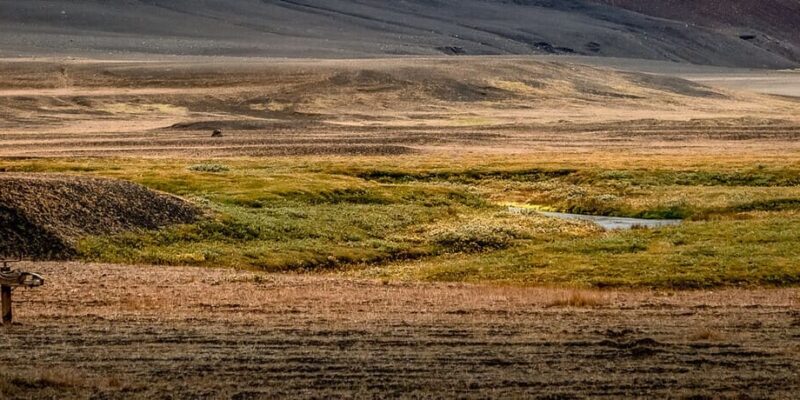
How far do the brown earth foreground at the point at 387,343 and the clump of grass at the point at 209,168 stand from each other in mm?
30973

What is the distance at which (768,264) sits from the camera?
119 ft

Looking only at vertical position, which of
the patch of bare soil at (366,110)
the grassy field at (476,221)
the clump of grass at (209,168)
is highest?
the grassy field at (476,221)

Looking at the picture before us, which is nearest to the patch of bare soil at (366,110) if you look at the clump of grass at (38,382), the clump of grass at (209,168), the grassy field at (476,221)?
the clump of grass at (209,168)

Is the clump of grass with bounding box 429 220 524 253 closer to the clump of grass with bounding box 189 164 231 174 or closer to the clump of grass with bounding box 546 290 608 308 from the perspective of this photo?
the clump of grass with bounding box 546 290 608 308

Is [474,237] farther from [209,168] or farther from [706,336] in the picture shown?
[209,168]

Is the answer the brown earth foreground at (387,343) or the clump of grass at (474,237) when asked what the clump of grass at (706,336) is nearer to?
the brown earth foreground at (387,343)

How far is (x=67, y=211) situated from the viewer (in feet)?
126

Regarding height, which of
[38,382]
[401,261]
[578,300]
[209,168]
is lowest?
[209,168]

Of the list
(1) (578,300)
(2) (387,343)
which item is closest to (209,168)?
(1) (578,300)

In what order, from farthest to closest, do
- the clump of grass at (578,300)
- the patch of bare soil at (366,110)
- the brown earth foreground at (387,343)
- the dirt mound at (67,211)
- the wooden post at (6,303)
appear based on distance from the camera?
the patch of bare soil at (366,110)
the dirt mound at (67,211)
the clump of grass at (578,300)
the wooden post at (6,303)
the brown earth foreground at (387,343)

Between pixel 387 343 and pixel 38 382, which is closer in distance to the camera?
pixel 38 382

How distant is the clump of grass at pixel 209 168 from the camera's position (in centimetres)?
6231

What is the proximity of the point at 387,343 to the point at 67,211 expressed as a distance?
18.5 meters

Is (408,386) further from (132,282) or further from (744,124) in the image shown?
(744,124)
